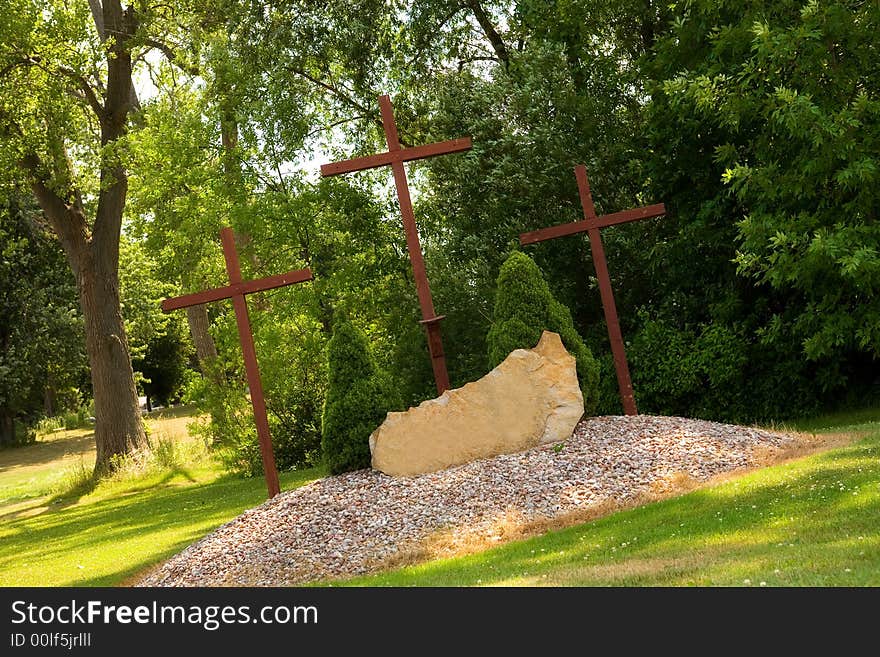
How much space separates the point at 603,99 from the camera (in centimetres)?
1731

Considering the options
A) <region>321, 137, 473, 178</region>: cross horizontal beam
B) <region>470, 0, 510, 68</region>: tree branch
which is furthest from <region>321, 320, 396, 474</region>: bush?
<region>470, 0, 510, 68</region>: tree branch

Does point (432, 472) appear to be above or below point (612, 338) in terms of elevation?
below

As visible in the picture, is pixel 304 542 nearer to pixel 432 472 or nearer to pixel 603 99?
pixel 432 472

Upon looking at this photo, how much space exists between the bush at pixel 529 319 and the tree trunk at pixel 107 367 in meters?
12.4

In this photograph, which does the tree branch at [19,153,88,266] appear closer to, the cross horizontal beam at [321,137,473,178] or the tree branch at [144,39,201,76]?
the tree branch at [144,39,201,76]

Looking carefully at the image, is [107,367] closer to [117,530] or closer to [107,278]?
[107,278]

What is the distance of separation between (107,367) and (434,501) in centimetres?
1389

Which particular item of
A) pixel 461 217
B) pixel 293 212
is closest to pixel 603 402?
pixel 461 217

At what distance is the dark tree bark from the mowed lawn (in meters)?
1.20

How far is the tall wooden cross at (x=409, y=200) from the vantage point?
12312mm

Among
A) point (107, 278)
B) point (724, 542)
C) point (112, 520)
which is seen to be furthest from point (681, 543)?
point (107, 278)

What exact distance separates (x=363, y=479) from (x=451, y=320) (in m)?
6.93

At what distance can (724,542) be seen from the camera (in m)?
7.27

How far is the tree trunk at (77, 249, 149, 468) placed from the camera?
22.0m
